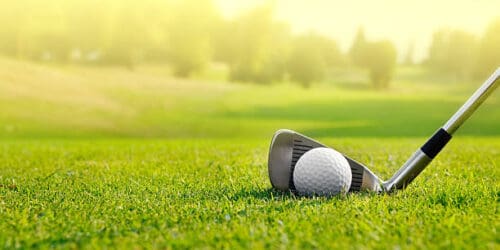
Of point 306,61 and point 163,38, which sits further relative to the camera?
point 306,61

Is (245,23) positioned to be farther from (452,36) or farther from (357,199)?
(357,199)

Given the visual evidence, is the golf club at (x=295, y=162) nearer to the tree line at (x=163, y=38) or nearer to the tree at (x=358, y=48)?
the tree line at (x=163, y=38)

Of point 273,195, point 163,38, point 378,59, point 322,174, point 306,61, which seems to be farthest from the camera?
point 378,59

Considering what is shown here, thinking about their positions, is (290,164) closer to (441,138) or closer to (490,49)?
(441,138)

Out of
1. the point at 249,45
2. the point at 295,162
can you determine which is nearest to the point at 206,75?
the point at 249,45

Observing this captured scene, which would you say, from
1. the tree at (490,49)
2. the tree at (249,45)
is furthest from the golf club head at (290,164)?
the tree at (490,49)

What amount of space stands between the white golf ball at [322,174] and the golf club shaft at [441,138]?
0.56 metres

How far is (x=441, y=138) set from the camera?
5578 mm

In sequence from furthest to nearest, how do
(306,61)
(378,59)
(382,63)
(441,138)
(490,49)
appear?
(378,59)
(382,63)
(306,61)
(490,49)
(441,138)

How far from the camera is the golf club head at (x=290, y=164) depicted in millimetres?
5805

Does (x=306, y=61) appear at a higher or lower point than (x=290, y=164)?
higher

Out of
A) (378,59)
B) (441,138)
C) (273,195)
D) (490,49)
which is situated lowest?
(273,195)

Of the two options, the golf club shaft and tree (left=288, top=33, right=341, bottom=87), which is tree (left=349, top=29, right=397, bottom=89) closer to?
tree (left=288, top=33, right=341, bottom=87)

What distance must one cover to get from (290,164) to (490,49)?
6490 cm
